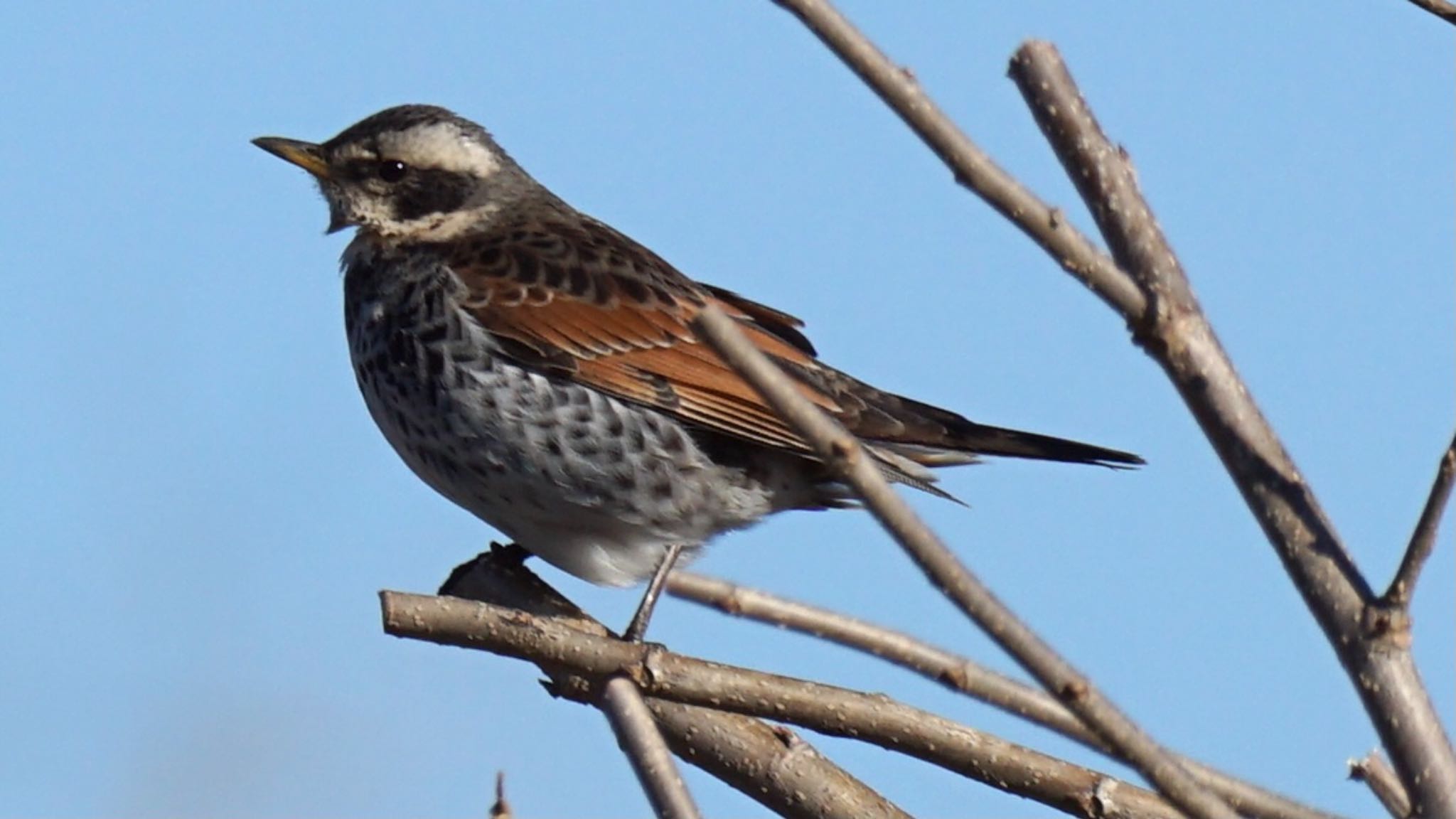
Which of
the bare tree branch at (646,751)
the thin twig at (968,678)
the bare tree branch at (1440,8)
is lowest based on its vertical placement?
the bare tree branch at (646,751)

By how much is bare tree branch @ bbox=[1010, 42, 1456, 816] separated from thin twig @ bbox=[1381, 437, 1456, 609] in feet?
0.09

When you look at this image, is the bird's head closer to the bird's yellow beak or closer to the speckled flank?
the bird's yellow beak

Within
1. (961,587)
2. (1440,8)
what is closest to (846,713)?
(961,587)

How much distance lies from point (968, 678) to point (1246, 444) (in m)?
0.76

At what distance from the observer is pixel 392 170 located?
711cm

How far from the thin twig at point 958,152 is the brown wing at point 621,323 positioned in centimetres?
343

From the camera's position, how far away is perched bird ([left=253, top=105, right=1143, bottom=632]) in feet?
19.5

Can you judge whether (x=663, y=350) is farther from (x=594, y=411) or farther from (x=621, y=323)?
(x=594, y=411)

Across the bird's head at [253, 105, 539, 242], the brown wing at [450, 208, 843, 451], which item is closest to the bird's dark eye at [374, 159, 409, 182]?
the bird's head at [253, 105, 539, 242]

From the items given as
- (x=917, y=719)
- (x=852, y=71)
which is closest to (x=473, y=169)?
(x=917, y=719)

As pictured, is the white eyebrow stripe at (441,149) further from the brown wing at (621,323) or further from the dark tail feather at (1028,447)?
the dark tail feather at (1028,447)

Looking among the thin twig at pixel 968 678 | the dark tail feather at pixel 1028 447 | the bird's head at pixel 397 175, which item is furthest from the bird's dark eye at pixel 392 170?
the thin twig at pixel 968 678

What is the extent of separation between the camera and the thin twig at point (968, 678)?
3.13 m

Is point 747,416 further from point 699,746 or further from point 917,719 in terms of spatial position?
point 917,719
